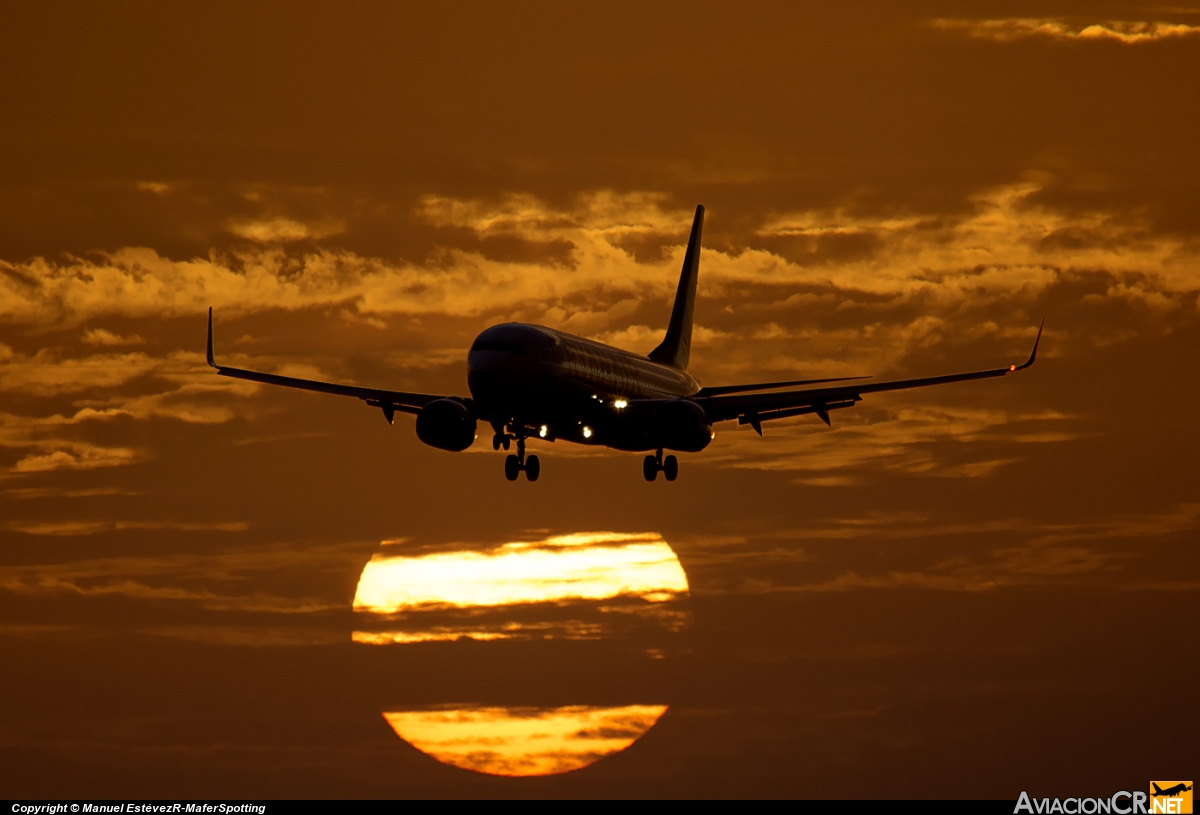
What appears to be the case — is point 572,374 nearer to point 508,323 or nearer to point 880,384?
point 508,323

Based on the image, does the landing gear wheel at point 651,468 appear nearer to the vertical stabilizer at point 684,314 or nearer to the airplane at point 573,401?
the airplane at point 573,401

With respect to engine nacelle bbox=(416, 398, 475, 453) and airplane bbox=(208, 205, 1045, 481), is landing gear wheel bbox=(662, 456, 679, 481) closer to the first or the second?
airplane bbox=(208, 205, 1045, 481)

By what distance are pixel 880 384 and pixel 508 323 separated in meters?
16.3

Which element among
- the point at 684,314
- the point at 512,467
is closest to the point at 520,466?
the point at 512,467

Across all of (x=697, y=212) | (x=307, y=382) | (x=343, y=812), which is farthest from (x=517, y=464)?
(x=697, y=212)

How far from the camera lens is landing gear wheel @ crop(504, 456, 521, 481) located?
73.9m

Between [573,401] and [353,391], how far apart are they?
1350 centimetres

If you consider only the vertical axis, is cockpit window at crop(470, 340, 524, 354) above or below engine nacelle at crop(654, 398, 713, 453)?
above

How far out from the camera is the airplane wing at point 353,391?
7631 cm

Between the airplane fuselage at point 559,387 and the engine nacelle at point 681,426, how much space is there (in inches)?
5.6

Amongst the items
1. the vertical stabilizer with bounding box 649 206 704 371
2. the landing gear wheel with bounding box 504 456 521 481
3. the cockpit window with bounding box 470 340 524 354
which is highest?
the vertical stabilizer with bounding box 649 206 704 371

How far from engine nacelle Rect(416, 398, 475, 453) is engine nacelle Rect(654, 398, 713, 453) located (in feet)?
24.9

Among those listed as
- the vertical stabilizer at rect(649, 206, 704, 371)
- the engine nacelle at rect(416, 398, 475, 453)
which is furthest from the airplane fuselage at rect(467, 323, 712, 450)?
the vertical stabilizer at rect(649, 206, 704, 371)

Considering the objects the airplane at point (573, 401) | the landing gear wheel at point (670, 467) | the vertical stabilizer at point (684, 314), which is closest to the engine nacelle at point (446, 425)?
the airplane at point (573, 401)
